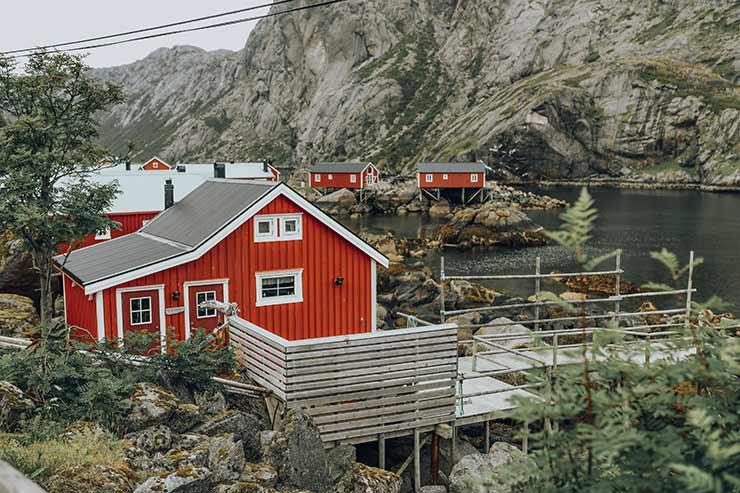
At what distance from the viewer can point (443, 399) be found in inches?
587

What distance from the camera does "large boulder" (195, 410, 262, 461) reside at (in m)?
12.1

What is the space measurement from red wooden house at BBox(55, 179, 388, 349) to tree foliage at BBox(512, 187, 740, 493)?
44.1ft

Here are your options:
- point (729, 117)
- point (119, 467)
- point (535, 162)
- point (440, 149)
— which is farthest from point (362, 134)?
point (119, 467)

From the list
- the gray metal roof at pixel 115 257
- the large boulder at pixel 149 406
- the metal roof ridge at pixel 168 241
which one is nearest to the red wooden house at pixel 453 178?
the metal roof ridge at pixel 168 241

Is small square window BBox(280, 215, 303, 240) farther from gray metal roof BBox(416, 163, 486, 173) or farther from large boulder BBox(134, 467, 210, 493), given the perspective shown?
gray metal roof BBox(416, 163, 486, 173)

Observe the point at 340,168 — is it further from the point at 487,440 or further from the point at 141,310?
the point at 487,440

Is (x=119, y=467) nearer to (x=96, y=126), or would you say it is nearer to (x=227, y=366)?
(x=227, y=366)

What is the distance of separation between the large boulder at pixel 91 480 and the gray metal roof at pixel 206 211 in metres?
9.64

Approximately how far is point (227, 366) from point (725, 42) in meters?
150

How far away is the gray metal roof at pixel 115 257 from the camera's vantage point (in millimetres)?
17547

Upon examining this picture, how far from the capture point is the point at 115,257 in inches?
771

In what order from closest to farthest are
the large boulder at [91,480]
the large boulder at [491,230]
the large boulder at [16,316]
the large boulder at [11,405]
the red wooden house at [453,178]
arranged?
the large boulder at [91,480] → the large boulder at [11,405] → the large boulder at [16,316] → the large boulder at [491,230] → the red wooden house at [453,178]

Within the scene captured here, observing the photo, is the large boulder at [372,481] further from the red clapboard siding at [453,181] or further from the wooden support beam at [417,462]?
the red clapboard siding at [453,181]

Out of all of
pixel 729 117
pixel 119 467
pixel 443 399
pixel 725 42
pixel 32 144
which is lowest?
pixel 443 399
